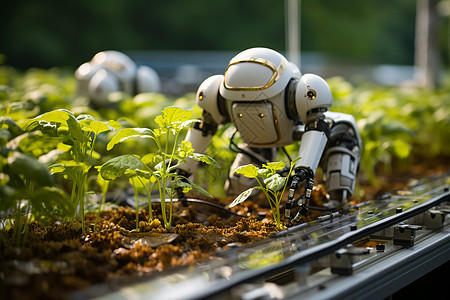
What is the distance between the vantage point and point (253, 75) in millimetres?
1439

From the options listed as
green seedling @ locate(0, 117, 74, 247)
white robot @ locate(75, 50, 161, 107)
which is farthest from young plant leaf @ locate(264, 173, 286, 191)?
white robot @ locate(75, 50, 161, 107)

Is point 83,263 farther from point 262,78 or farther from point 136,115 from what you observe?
point 136,115

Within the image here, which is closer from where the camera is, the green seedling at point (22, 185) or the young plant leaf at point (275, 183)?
the green seedling at point (22, 185)

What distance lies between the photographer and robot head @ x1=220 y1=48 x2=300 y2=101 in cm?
144

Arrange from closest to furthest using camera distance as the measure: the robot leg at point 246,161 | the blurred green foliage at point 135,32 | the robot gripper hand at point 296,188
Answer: the robot gripper hand at point 296,188
the robot leg at point 246,161
the blurred green foliage at point 135,32

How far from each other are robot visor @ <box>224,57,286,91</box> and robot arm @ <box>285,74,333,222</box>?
9 centimetres

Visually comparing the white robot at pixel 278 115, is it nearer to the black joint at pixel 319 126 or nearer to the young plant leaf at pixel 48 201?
the black joint at pixel 319 126

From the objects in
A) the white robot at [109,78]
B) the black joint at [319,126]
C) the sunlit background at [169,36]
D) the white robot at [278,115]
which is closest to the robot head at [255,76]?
the white robot at [278,115]

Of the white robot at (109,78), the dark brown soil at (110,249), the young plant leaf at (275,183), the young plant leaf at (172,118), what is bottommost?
the dark brown soil at (110,249)

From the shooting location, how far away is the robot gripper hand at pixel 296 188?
1.39 metres

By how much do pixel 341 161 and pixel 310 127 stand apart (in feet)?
0.81

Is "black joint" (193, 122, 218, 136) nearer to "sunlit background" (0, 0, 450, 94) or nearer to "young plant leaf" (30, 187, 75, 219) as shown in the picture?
"young plant leaf" (30, 187, 75, 219)

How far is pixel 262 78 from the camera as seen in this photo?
1442mm

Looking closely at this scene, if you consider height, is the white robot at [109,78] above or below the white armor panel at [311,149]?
above
